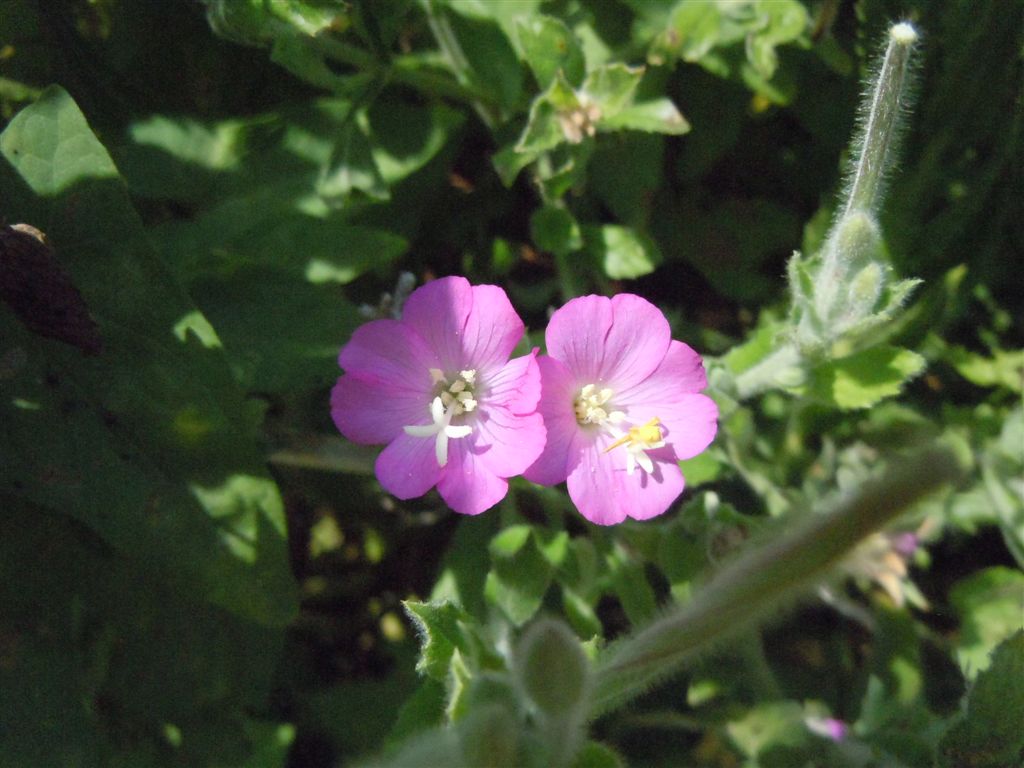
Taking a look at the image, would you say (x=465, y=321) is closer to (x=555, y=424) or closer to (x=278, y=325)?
(x=555, y=424)

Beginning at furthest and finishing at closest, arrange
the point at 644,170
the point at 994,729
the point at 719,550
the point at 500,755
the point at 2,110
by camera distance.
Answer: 1. the point at 644,170
2. the point at 2,110
3. the point at 719,550
4. the point at 994,729
5. the point at 500,755

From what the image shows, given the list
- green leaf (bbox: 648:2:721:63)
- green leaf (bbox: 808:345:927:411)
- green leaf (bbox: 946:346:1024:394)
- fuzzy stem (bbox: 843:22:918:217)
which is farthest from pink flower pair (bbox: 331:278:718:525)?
green leaf (bbox: 946:346:1024:394)

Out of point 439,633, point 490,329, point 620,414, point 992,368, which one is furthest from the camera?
point 992,368

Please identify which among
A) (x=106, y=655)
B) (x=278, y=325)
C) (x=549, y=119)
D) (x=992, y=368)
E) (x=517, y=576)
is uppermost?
(x=549, y=119)

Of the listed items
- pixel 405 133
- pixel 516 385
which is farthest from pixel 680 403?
pixel 405 133

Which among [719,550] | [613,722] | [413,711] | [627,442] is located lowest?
[613,722]

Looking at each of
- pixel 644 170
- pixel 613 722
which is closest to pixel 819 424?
pixel 644 170

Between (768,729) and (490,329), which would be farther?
(768,729)

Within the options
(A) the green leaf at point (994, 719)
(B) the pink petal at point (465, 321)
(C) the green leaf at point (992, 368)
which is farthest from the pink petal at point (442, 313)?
(C) the green leaf at point (992, 368)

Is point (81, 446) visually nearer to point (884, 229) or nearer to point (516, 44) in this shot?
point (516, 44)
